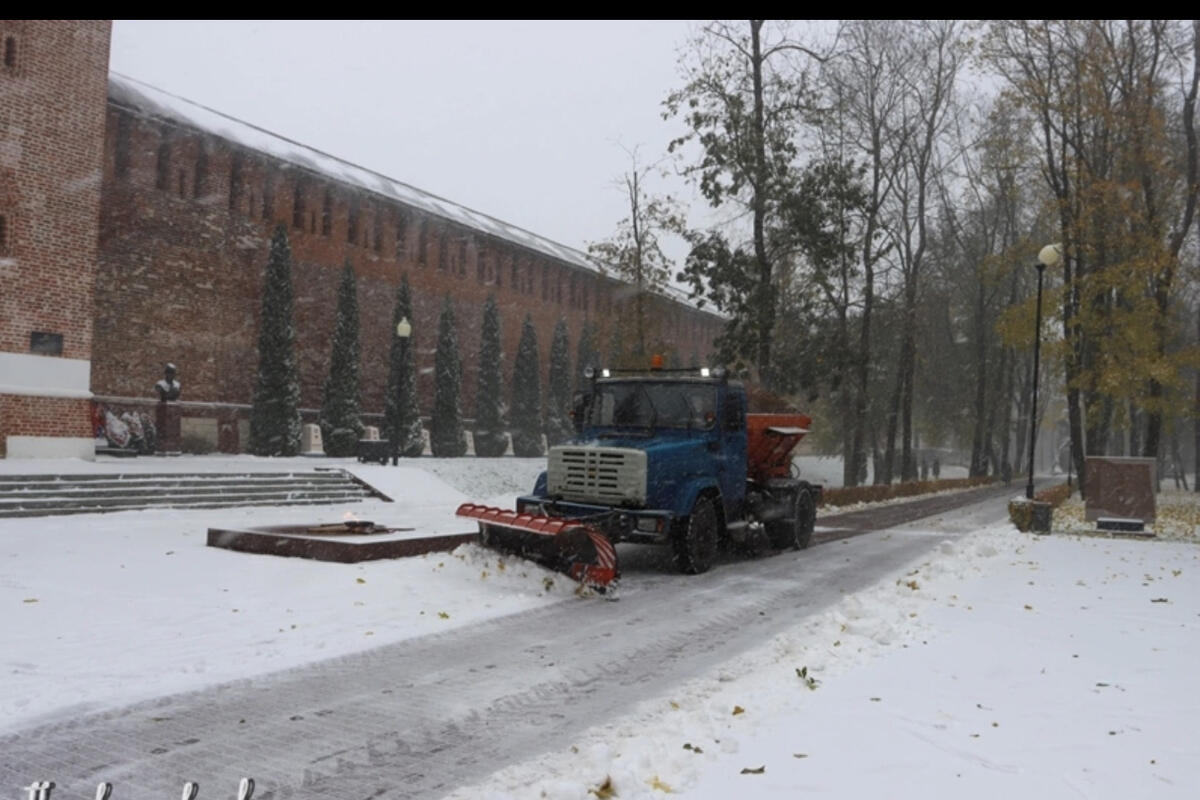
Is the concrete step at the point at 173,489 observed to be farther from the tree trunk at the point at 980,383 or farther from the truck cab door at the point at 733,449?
the tree trunk at the point at 980,383

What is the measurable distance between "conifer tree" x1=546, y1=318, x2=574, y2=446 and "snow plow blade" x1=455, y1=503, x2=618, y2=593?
35.2m

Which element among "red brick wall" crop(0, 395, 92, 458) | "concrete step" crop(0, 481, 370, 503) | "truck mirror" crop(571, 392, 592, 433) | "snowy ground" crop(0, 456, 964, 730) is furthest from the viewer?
"red brick wall" crop(0, 395, 92, 458)

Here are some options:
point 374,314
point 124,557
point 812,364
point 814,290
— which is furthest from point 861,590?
point 374,314

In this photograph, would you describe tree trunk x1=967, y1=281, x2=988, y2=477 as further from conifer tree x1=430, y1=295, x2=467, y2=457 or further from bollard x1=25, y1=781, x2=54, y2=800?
bollard x1=25, y1=781, x2=54, y2=800

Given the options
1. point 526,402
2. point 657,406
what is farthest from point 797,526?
point 526,402

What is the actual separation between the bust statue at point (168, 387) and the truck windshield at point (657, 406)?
19827 mm

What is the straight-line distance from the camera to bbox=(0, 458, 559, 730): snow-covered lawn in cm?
617

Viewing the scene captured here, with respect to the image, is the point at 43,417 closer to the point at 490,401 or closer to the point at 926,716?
the point at 926,716

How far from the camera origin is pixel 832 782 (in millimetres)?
4203

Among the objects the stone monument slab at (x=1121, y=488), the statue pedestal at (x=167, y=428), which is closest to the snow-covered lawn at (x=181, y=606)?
the statue pedestal at (x=167, y=428)

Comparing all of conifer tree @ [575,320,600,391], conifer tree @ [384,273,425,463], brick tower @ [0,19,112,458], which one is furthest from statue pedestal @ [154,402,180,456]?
conifer tree @ [575,320,600,391]

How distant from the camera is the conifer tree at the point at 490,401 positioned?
137 feet

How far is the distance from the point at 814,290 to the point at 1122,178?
368 inches

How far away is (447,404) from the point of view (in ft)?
127
